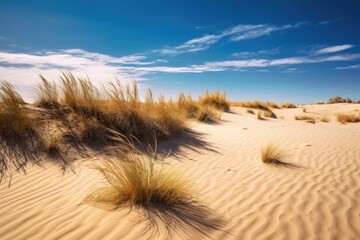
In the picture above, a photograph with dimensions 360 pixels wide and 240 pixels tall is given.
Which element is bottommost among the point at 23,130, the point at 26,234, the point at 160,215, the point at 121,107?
the point at 26,234

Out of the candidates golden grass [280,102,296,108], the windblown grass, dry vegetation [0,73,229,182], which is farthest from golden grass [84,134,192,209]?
golden grass [280,102,296,108]

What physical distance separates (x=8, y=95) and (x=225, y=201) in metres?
5.25

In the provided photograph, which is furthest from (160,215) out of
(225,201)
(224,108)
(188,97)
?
(224,108)

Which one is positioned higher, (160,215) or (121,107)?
(121,107)

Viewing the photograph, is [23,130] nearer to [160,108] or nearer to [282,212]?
[160,108]

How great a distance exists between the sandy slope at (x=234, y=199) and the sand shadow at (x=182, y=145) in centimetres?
5

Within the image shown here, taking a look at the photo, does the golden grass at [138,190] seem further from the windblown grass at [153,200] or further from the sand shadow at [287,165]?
the sand shadow at [287,165]

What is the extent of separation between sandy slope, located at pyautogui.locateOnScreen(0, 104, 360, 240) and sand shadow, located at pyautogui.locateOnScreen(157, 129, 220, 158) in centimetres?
5

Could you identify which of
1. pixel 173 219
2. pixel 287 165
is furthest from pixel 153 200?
pixel 287 165

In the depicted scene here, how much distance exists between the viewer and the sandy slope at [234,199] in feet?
8.46

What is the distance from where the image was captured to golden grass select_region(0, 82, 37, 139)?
475 cm

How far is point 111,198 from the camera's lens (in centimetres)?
299

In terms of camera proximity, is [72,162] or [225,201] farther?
[72,162]

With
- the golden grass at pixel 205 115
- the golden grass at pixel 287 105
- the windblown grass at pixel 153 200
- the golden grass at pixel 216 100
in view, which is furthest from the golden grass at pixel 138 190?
the golden grass at pixel 287 105
